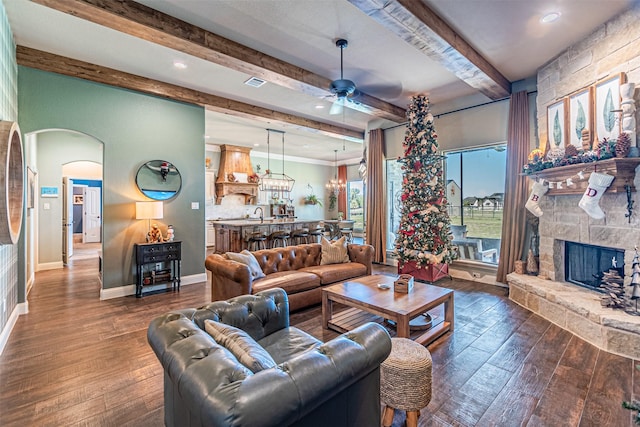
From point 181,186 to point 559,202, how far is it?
5894 mm

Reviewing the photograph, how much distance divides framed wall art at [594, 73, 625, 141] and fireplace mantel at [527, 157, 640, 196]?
14.5 inches

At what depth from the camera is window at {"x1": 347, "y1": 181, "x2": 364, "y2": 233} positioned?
12633 millimetres

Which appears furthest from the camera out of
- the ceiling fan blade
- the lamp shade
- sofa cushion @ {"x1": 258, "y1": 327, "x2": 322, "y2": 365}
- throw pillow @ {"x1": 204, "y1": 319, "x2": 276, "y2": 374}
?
the lamp shade

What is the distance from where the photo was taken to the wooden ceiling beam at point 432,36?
279cm

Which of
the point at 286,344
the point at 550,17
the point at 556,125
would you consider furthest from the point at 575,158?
the point at 286,344

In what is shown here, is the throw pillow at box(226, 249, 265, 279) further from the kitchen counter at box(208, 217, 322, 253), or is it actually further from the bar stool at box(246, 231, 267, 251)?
the kitchen counter at box(208, 217, 322, 253)

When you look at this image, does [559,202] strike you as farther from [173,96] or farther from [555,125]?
[173,96]

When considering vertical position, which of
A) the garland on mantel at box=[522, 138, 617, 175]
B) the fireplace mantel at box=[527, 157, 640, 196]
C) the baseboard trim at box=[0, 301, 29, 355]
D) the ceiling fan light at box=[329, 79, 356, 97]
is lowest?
the baseboard trim at box=[0, 301, 29, 355]

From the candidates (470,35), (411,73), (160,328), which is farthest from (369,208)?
(160,328)

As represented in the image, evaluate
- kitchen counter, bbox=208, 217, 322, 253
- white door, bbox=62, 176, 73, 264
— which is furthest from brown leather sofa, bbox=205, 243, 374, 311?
white door, bbox=62, 176, 73, 264

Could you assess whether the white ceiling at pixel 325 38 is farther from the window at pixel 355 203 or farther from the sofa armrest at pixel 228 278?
the window at pixel 355 203

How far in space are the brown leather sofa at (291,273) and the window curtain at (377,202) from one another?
2218 millimetres

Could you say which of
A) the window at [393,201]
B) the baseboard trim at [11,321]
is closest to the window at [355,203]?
the window at [393,201]

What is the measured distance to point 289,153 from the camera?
1111 cm
